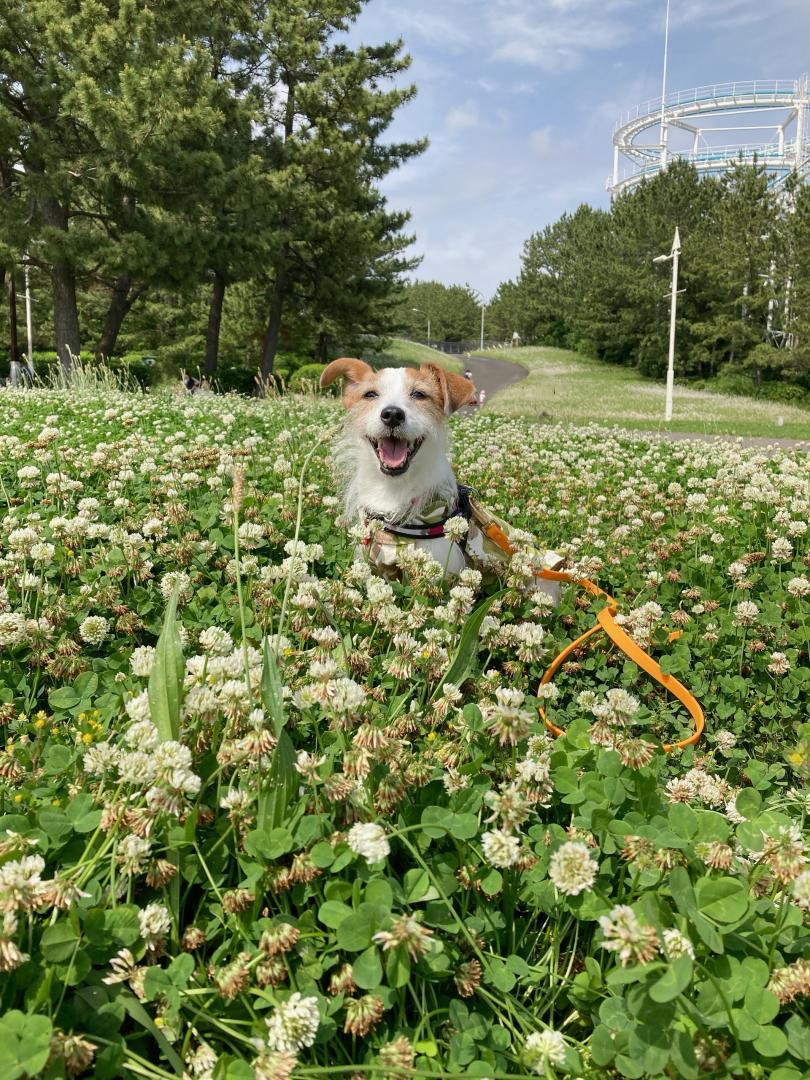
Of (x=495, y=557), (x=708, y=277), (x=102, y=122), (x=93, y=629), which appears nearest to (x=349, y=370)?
(x=495, y=557)

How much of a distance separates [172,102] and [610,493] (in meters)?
19.2

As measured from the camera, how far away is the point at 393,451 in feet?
12.1

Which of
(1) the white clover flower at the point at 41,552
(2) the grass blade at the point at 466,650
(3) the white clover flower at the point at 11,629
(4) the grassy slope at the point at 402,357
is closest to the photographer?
(2) the grass blade at the point at 466,650

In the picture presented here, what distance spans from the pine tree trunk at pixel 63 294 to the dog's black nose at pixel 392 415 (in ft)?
67.7

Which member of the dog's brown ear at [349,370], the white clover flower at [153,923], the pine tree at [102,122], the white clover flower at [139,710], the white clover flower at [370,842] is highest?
the pine tree at [102,122]

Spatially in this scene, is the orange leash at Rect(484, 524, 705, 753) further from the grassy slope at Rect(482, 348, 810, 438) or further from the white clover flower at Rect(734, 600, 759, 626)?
the grassy slope at Rect(482, 348, 810, 438)

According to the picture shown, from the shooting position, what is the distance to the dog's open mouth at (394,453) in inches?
145

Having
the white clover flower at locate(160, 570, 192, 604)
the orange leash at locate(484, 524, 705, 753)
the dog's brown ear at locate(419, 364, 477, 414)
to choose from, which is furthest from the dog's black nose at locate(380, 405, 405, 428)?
the white clover flower at locate(160, 570, 192, 604)

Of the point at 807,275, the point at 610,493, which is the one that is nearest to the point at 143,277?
the point at 610,493

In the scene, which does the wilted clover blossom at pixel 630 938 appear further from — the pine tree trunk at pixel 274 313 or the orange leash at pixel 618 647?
the pine tree trunk at pixel 274 313

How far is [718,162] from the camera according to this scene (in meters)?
63.4

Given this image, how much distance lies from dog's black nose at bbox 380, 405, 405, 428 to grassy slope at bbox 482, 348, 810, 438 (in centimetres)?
1822

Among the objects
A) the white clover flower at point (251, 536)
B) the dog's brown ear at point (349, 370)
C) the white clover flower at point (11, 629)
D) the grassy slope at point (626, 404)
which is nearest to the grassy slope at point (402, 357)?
the grassy slope at point (626, 404)

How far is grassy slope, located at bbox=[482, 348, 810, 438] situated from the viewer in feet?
78.3
